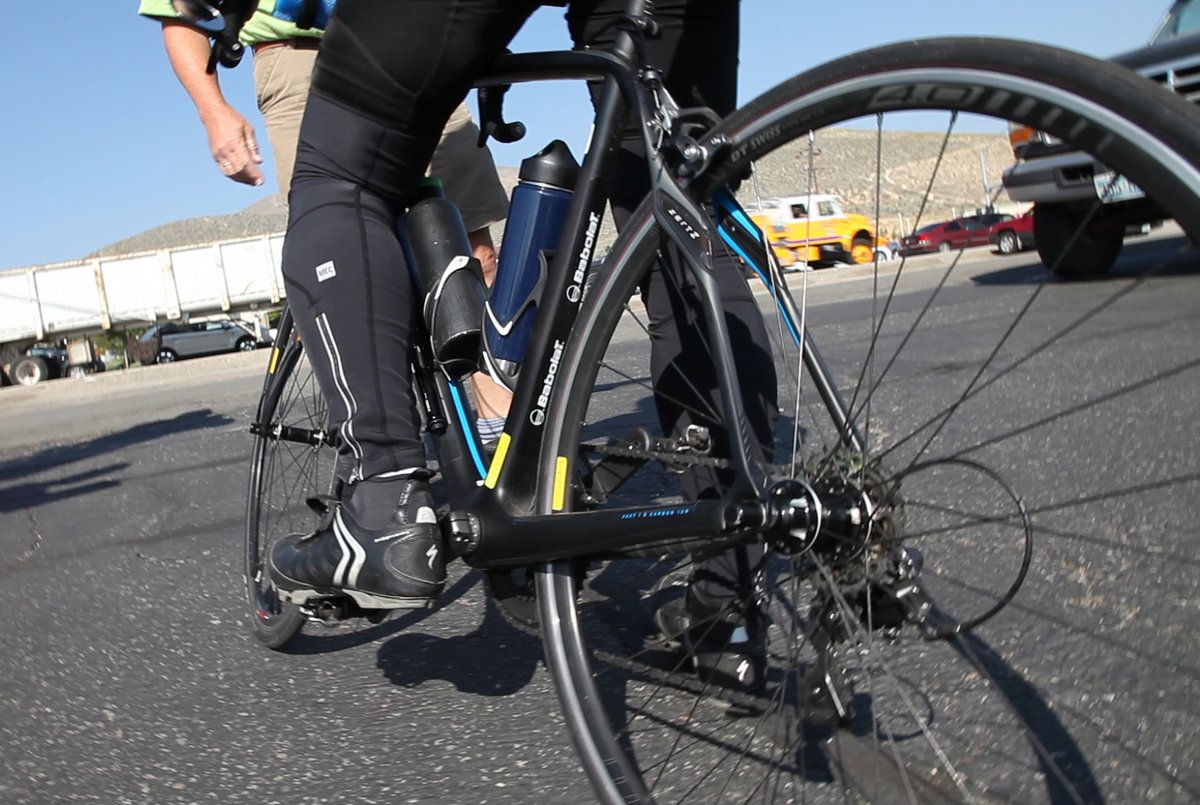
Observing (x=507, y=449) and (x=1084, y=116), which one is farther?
(x=507, y=449)

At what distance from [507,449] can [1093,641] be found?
43.5 inches

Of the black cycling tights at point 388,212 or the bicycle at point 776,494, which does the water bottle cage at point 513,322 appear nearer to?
the bicycle at point 776,494

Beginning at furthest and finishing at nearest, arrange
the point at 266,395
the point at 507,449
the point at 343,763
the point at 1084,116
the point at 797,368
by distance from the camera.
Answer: the point at 266,395, the point at 343,763, the point at 507,449, the point at 797,368, the point at 1084,116

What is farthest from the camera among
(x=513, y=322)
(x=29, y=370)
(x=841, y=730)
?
(x=29, y=370)

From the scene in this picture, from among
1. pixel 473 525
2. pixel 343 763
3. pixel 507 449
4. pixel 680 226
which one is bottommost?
pixel 343 763

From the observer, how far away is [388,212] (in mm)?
1956

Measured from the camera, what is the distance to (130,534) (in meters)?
4.04

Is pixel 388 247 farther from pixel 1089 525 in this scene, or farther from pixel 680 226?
pixel 1089 525

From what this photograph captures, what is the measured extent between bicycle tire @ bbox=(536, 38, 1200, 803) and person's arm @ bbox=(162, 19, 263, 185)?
34.5 inches

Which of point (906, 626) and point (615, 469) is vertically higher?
point (615, 469)

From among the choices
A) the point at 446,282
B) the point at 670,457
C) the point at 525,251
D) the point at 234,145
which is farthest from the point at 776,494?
the point at 234,145

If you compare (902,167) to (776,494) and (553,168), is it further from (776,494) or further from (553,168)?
(776,494)

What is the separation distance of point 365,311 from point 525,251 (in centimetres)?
28

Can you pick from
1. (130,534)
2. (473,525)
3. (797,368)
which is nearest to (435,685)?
(473,525)
